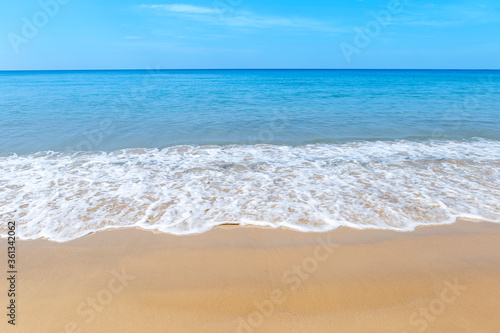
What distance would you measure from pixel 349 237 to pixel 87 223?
517 cm

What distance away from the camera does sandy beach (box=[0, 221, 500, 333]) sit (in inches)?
135

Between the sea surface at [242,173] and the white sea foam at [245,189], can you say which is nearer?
the white sea foam at [245,189]

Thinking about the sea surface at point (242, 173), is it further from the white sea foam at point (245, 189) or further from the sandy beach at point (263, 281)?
the sandy beach at point (263, 281)

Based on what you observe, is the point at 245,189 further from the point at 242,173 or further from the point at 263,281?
the point at 263,281

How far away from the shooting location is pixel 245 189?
7.13 metres

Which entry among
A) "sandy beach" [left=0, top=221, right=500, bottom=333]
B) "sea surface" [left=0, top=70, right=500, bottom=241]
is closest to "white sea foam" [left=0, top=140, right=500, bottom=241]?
"sea surface" [left=0, top=70, right=500, bottom=241]

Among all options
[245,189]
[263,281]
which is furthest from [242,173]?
[263,281]

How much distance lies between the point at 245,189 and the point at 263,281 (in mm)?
3262

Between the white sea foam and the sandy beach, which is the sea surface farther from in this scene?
the sandy beach

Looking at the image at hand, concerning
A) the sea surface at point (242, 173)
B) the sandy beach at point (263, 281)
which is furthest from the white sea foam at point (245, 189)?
the sandy beach at point (263, 281)

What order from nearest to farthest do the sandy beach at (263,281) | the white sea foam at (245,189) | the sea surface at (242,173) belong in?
the sandy beach at (263,281) < the white sea foam at (245,189) < the sea surface at (242,173)

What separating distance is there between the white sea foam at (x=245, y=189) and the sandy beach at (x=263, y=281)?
498 millimetres

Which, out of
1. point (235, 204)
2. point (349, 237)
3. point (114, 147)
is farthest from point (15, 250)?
point (114, 147)

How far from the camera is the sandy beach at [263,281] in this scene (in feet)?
11.2
